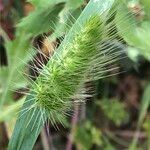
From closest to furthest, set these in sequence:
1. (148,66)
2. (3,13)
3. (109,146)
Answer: (3,13)
(109,146)
(148,66)

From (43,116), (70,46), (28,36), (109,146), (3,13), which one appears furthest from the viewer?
(109,146)

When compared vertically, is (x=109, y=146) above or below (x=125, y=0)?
below

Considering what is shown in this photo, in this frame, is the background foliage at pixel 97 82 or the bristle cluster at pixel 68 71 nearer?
the bristle cluster at pixel 68 71

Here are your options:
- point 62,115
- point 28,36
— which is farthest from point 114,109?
point 62,115

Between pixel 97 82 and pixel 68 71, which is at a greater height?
pixel 68 71

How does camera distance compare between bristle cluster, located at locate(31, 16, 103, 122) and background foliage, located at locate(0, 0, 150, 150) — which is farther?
background foliage, located at locate(0, 0, 150, 150)

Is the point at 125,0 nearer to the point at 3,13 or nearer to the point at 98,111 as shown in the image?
the point at 3,13

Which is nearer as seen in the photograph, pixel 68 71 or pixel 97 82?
pixel 68 71

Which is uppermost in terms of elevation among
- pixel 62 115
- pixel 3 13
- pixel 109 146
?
pixel 3 13

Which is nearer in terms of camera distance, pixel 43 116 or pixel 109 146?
pixel 43 116
